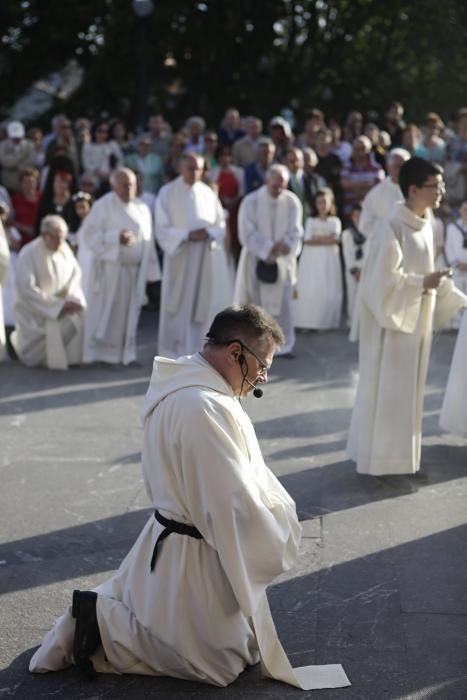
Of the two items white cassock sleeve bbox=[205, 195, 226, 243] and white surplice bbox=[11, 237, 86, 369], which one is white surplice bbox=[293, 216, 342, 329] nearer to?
white cassock sleeve bbox=[205, 195, 226, 243]

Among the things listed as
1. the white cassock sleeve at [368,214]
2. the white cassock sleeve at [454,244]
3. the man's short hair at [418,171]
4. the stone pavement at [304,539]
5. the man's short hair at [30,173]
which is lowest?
the stone pavement at [304,539]

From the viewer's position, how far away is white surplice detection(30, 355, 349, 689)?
4.26 metres

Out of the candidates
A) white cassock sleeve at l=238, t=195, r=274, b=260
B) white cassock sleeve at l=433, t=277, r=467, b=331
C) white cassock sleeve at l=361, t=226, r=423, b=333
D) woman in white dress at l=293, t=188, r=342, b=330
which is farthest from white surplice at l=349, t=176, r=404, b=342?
white cassock sleeve at l=361, t=226, r=423, b=333

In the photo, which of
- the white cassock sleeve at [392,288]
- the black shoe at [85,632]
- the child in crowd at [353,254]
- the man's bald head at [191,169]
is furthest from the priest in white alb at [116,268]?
the black shoe at [85,632]

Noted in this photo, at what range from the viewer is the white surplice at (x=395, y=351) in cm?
709

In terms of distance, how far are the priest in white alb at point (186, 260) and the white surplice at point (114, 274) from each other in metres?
0.24

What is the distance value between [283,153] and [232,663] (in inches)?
446

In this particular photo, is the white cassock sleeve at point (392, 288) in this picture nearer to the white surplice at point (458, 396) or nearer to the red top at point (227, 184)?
the white surplice at point (458, 396)

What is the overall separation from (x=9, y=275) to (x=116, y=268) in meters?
2.07

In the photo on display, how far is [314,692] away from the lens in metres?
4.44

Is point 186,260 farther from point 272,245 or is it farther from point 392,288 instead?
point 392,288

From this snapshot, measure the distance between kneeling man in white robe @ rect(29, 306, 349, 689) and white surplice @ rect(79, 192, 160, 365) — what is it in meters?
6.77

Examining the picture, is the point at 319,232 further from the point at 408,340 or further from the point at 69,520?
the point at 69,520

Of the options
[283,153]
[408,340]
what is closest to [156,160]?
[283,153]
